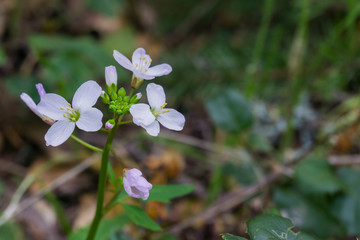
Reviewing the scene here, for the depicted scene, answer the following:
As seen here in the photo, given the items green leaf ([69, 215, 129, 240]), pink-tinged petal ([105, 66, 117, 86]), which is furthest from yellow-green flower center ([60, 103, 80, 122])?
green leaf ([69, 215, 129, 240])

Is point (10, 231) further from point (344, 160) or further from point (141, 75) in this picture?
point (344, 160)

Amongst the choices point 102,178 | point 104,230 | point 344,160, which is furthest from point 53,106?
point 344,160

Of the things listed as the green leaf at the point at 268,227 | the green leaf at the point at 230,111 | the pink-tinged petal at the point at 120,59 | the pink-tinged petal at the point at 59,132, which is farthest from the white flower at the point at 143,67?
the green leaf at the point at 230,111

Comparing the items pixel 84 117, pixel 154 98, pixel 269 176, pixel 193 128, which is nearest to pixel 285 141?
pixel 269 176

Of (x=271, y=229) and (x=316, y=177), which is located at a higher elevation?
(x=316, y=177)

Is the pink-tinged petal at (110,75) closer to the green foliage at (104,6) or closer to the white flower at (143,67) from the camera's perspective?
the white flower at (143,67)

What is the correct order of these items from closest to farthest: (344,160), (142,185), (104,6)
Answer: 1. (142,185)
2. (344,160)
3. (104,6)

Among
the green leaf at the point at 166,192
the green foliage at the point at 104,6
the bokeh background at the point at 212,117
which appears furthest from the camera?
the green foliage at the point at 104,6
